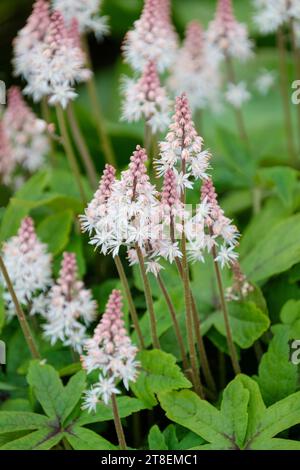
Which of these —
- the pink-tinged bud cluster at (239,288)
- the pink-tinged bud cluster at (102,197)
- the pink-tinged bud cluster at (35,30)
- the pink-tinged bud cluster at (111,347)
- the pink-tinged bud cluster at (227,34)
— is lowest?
the pink-tinged bud cluster at (239,288)

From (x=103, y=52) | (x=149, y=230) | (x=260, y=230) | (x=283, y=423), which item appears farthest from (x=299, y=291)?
(x=103, y=52)

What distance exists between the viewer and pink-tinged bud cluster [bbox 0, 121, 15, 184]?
2.35 m

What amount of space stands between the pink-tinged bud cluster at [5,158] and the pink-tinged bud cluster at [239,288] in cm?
94

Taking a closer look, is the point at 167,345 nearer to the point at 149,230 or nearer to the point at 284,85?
the point at 149,230

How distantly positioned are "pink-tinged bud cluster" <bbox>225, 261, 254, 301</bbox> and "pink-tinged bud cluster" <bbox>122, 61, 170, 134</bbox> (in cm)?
47

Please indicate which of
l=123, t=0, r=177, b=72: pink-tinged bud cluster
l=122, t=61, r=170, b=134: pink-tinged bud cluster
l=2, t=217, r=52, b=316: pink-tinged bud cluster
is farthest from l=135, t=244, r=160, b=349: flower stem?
l=123, t=0, r=177, b=72: pink-tinged bud cluster

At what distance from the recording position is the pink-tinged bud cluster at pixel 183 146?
1375 millimetres

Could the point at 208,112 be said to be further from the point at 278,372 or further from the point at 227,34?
the point at 278,372

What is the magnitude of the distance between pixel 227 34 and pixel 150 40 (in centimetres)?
38

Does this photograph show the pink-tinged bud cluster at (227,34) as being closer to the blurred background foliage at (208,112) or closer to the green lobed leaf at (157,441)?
the blurred background foliage at (208,112)

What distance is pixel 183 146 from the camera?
55.2 inches

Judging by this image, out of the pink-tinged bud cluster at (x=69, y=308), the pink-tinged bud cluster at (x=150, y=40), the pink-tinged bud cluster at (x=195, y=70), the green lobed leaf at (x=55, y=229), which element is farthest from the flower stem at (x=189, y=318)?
the pink-tinged bud cluster at (x=195, y=70)

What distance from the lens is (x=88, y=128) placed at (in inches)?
116

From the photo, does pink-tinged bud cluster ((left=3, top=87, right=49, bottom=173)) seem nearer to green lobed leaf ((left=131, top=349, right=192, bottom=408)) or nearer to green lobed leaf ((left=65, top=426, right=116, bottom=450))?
green lobed leaf ((left=131, top=349, right=192, bottom=408))
